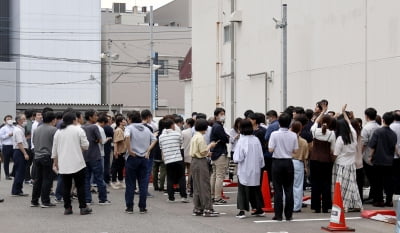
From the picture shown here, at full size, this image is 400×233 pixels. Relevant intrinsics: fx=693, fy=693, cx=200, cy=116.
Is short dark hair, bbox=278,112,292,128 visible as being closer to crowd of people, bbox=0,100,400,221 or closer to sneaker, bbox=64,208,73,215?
crowd of people, bbox=0,100,400,221

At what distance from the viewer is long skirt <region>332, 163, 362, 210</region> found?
1355cm

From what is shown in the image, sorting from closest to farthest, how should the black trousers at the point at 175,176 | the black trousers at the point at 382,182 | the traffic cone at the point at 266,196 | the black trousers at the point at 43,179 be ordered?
the traffic cone at the point at 266,196 → the black trousers at the point at 382,182 → the black trousers at the point at 43,179 → the black trousers at the point at 175,176

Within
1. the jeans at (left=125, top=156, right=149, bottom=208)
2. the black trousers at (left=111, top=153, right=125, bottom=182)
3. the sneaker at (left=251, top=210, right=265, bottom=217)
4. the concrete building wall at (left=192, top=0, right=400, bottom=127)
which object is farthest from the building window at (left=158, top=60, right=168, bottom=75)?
the sneaker at (left=251, top=210, right=265, bottom=217)

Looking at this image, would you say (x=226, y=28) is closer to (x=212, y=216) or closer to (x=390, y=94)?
(x=390, y=94)

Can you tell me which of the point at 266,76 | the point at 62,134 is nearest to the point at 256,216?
the point at 62,134

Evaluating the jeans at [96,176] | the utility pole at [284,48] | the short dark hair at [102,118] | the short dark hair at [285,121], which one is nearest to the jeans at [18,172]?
the short dark hair at [102,118]

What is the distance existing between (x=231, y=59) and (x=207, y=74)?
8.73 ft

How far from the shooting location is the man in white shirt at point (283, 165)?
40.9 feet

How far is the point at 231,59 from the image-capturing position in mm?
26547

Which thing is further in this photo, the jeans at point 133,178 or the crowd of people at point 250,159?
the jeans at point 133,178

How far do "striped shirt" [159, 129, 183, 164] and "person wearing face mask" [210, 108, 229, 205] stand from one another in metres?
0.86

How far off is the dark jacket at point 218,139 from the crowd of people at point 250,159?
0.9 inches

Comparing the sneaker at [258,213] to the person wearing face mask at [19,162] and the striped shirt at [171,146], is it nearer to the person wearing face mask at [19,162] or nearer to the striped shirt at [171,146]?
the striped shirt at [171,146]

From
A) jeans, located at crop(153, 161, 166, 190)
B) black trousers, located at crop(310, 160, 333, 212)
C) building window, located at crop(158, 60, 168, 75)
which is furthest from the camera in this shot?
building window, located at crop(158, 60, 168, 75)
